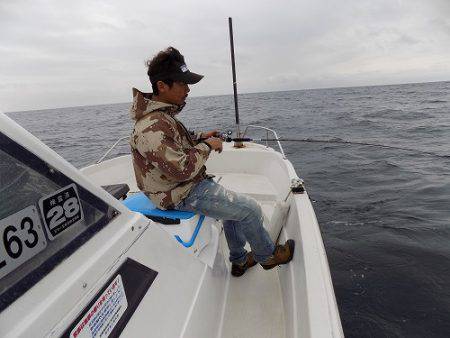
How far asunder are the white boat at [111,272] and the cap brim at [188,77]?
1074 millimetres

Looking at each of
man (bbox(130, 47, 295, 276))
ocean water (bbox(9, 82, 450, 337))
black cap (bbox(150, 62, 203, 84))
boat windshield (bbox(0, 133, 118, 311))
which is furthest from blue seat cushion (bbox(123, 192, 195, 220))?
ocean water (bbox(9, 82, 450, 337))

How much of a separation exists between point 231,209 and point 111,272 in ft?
4.44

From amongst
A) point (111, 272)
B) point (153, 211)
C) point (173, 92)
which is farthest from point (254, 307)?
point (173, 92)

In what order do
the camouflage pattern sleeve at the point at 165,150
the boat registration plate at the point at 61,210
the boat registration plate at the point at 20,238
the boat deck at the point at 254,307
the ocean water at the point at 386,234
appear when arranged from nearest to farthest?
the boat registration plate at the point at 20,238
the boat registration plate at the point at 61,210
the camouflage pattern sleeve at the point at 165,150
the boat deck at the point at 254,307
the ocean water at the point at 386,234

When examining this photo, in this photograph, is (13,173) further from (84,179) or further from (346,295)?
(346,295)

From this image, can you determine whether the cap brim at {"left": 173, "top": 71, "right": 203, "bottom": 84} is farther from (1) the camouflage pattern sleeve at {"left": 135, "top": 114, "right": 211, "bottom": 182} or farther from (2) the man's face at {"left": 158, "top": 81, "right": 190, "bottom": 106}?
(1) the camouflage pattern sleeve at {"left": 135, "top": 114, "right": 211, "bottom": 182}

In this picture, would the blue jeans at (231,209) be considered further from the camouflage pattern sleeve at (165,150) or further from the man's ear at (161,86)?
the man's ear at (161,86)

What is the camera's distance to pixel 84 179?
4.25 feet

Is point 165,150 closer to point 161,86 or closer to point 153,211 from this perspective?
point 161,86

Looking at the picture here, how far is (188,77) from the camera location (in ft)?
7.42

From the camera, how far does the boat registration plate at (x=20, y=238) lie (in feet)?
2.95

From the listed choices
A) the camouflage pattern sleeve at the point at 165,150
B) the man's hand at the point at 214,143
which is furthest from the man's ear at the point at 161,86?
the man's hand at the point at 214,143

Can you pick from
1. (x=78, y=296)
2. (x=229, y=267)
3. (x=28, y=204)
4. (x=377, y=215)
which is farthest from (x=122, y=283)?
(x=377, y=215)

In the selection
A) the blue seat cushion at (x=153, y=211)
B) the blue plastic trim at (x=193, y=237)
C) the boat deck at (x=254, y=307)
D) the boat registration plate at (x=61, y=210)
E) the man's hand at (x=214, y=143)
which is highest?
the boat registration plate at (x=61, y=210)
